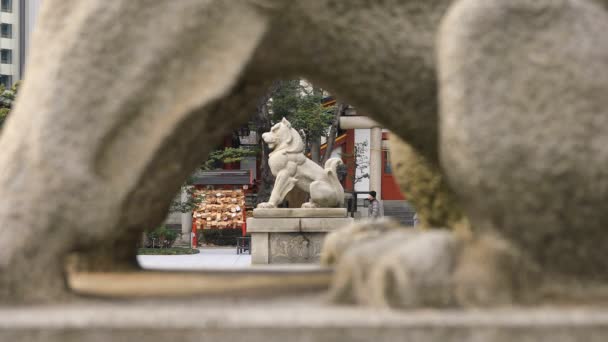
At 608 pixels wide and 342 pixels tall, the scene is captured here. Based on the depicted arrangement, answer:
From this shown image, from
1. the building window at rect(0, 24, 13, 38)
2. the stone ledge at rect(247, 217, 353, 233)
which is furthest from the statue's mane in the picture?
the building window at rect(0, 24, 13, 38)

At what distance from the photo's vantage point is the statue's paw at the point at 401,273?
76.6 inches

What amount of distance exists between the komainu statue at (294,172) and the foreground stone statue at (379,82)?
35.4 ft

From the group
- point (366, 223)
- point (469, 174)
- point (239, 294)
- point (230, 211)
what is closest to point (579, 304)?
point (469, 174)

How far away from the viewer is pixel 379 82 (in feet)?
7.61

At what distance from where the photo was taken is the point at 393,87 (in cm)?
233

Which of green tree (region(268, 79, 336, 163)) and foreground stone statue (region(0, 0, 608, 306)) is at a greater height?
green tree (region(268, 79, 336, 163))

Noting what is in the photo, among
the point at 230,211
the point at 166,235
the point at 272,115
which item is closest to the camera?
the point at 166,235

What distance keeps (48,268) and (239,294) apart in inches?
21.5

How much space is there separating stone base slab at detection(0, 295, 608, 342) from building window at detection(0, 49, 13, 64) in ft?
124

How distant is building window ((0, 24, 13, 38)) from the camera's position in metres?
36.8

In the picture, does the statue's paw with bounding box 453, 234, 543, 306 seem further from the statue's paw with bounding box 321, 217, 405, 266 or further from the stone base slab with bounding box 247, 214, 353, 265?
the stone base slab with bounding box 247, 214, 353, 265

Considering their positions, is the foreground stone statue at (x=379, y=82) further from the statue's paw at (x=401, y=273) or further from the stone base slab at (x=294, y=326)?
the stone base slab at (x=294, y=326)

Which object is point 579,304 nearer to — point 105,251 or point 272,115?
point 105,251

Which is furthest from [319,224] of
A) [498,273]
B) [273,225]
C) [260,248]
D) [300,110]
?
[498,273]
